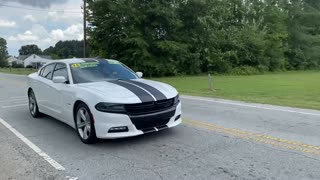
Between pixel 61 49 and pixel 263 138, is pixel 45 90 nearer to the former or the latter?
pixel 263 138

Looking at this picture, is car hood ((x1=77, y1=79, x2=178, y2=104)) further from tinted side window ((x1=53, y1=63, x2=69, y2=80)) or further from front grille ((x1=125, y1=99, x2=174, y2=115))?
tinted side window ((x1=53, y1=63, x2=69, y2=80))

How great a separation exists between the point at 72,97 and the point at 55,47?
484 ft

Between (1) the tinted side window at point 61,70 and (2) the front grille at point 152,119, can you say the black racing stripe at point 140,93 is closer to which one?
(2) the front grille at point 152,119

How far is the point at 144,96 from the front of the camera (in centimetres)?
575

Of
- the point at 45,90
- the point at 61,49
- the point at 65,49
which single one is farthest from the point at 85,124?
the point at 61,49

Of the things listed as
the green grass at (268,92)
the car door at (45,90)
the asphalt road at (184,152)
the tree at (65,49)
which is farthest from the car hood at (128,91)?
the tree at (65,49)

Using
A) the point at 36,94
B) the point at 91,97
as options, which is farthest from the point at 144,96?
the point at 36,94

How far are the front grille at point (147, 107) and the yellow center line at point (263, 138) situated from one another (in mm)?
1540

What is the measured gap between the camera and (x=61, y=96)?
22.8 ft

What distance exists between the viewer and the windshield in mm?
6891

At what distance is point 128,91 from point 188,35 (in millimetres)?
26431

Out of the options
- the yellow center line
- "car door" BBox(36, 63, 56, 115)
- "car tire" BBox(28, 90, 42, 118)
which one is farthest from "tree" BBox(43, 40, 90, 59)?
the yellow center line

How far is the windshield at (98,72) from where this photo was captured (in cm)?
689

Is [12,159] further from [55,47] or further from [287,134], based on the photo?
[55,47]
